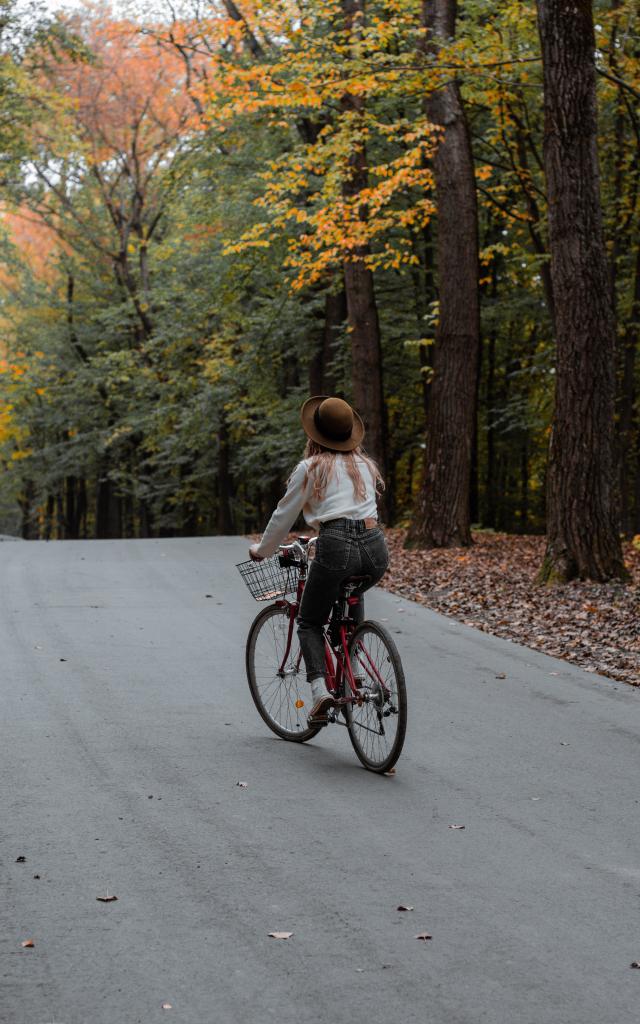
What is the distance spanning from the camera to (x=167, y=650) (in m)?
10.0

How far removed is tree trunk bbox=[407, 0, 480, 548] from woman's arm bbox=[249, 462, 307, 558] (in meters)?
11.7

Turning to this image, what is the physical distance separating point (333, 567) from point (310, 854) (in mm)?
1938

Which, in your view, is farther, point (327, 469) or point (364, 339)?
point (364, 339)

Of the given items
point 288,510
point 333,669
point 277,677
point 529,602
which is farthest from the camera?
point 529,602

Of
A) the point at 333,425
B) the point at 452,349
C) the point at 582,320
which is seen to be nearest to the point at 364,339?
the point at 452,349

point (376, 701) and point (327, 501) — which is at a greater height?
point (327, 501)

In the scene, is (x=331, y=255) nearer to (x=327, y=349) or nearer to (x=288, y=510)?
(x=327, y=349)

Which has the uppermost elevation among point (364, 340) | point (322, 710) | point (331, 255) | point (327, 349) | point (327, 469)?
point (331, 255)

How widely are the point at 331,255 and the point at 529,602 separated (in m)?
9.15

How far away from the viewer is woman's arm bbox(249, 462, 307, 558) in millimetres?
6523

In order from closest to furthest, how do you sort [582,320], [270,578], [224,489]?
1. [270,578]
2. [582,320]
3. [224,489]

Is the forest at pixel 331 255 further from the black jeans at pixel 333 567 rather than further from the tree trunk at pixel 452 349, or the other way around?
the black jeans at pixel 333 567

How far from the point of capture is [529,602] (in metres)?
12.5

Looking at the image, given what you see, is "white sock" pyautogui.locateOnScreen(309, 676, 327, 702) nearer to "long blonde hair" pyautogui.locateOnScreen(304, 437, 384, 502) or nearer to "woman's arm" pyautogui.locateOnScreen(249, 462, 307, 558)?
"woman's arm" pyautogui.locateOnScreen(249, 462, 307, 558)
